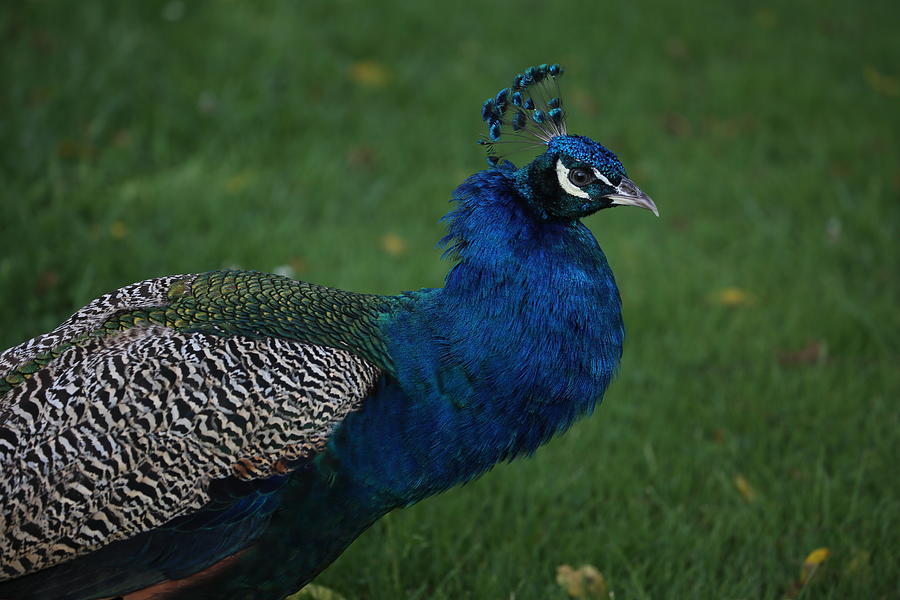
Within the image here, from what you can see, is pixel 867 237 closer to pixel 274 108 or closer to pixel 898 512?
pixel 898 512

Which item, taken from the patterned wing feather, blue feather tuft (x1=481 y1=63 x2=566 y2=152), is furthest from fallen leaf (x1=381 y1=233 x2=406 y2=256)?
the patterned wing feather

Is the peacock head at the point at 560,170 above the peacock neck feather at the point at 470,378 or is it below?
above

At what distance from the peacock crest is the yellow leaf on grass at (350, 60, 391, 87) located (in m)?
3.23

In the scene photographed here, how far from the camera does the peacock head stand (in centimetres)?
236

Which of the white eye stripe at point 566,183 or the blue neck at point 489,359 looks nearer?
the blue neck at point 489,359

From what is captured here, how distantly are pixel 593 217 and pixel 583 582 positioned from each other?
9.16ft

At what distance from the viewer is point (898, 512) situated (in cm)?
298

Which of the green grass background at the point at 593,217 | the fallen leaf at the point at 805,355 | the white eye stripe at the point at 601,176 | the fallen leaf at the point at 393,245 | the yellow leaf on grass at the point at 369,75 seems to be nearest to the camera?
the white eye stripe at the point at 601,176

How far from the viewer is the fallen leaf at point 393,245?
174 inches

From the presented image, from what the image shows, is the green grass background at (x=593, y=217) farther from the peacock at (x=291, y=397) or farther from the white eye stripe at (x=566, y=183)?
the white eye stripe at (x=566, y=183)

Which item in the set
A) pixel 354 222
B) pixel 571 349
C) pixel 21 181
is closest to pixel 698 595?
pixel 571 349

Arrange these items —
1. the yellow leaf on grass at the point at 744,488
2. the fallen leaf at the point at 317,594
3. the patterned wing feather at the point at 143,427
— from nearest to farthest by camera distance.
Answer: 1. the patterned wing feather at the point at 143,427
2. the fallen leaf at the point at 317,594
3. the yellow leaf on grass at the point at 744,488

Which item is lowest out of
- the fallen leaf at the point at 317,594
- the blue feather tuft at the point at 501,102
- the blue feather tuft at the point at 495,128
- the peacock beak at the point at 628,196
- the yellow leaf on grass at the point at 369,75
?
the fallen leaf at the point at 317,594

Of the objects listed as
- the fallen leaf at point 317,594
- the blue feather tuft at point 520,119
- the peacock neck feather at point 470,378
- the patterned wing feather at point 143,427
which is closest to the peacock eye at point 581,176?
the peacock neck feather at point 470,378
